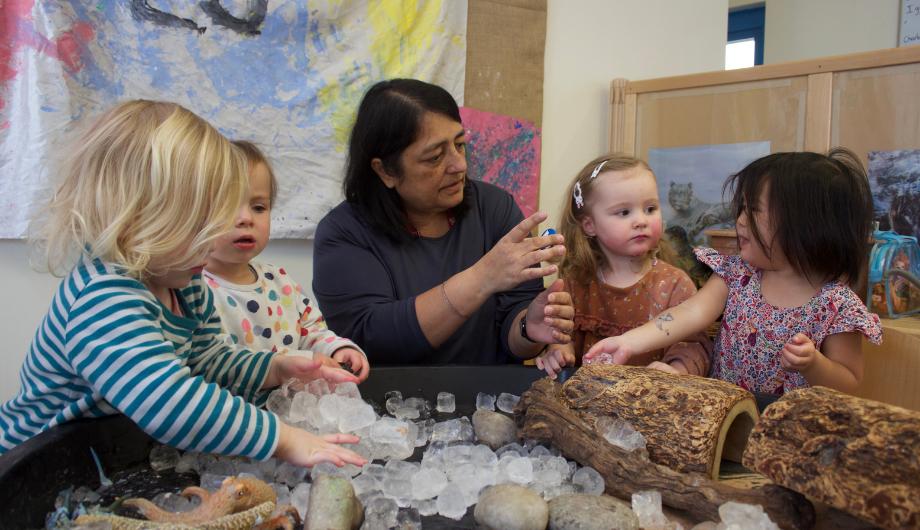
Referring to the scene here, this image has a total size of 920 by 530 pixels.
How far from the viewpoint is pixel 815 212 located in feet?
4.17

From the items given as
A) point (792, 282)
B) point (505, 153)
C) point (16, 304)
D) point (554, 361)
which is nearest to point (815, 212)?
point (792, 282)

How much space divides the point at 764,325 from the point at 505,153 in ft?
5.13

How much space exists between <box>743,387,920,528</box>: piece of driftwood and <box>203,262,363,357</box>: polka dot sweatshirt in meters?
0.87

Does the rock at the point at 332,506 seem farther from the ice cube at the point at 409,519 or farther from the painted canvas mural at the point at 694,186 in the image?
the painted canvas mural at the point at 694,186

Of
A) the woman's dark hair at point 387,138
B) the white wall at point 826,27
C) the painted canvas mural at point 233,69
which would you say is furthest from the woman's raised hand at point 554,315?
the white wall at point 826,27

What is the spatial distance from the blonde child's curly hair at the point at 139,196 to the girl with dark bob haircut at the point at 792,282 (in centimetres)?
76

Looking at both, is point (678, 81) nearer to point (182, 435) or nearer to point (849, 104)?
point (849, 104)

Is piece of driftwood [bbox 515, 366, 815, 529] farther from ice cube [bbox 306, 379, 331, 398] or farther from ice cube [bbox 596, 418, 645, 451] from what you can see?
ice cube [bbox 306, 379, 331, 398]

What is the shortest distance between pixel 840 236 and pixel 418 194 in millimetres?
949

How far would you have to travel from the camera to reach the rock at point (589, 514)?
2.43 feet

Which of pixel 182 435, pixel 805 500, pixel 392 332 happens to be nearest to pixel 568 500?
pixel 805 500

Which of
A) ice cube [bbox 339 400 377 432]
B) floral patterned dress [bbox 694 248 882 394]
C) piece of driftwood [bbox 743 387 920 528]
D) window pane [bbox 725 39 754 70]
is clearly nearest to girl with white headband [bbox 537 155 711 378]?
floral patterned dress [bbox 694 248 882 394]

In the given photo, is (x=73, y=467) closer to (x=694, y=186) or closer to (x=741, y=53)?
(x=694, y=186)

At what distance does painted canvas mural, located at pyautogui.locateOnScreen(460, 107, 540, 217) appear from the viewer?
2.67m
